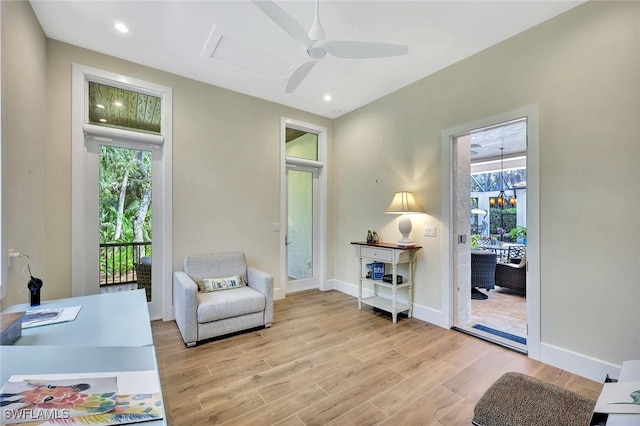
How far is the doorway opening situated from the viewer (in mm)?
3361

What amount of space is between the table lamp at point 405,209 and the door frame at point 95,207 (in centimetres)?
285

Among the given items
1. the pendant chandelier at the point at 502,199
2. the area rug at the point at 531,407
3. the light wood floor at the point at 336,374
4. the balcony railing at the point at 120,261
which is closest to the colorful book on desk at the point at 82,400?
the light wood floor at the point at 336,374

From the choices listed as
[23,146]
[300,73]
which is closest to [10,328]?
[23,146]

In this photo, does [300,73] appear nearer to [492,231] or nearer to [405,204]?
[405,204]

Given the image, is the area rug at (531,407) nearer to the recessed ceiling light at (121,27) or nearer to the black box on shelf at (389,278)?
the black box on shelf at (389,278)

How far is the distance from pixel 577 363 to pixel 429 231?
1.76m

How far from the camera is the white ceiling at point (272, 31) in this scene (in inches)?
93.9

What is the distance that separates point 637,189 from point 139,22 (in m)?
4.40

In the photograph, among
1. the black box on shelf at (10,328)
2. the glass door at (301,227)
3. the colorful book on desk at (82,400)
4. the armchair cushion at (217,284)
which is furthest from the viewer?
the glass door at (301,227)

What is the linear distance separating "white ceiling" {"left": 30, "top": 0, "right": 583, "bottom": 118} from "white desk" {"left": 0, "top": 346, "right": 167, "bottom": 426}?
237 centimetres

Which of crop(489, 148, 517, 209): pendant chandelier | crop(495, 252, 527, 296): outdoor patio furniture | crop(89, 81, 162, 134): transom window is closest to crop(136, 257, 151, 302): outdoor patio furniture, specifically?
crop(89, 81, 162, 134): transom window

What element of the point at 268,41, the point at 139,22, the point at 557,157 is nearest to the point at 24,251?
the point at 139,22

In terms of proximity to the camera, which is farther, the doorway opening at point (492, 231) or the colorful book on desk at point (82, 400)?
the doorway opening at point (492, 231)

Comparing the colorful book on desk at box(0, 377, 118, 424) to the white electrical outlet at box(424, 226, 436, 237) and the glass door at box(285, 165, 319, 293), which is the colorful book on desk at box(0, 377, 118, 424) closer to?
the white electrical outlet at box(424, 226, 436, 237)
